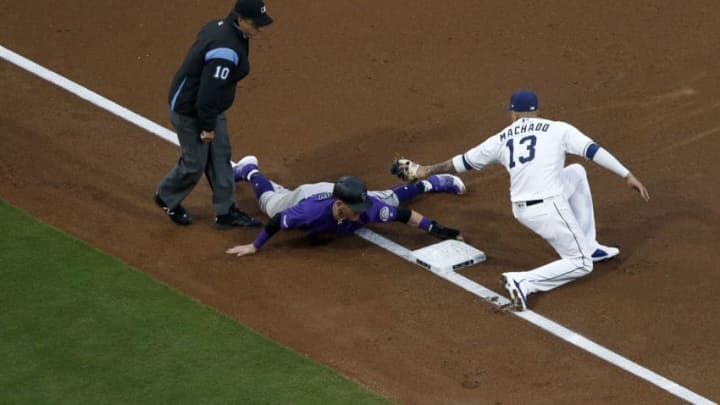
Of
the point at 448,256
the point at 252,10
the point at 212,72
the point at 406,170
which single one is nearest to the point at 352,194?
the point at 406,170

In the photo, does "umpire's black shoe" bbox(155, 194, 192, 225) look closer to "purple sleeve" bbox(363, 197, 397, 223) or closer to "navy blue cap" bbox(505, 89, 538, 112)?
"purple sleeve" bbox(363, 197, 397, 223)

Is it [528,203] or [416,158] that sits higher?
[528,203]

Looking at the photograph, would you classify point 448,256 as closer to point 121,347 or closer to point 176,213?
point 176,213

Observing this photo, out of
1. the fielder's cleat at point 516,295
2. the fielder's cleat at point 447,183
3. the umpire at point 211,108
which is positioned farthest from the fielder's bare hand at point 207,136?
the fielder's cleat at point 516,295

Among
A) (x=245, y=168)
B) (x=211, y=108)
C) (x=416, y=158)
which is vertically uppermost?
(x=211, y=108)

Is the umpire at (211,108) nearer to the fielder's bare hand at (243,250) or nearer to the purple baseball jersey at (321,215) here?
the fielder's bare hand at (243,250)

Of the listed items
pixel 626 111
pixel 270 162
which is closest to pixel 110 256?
pixel 270 162
